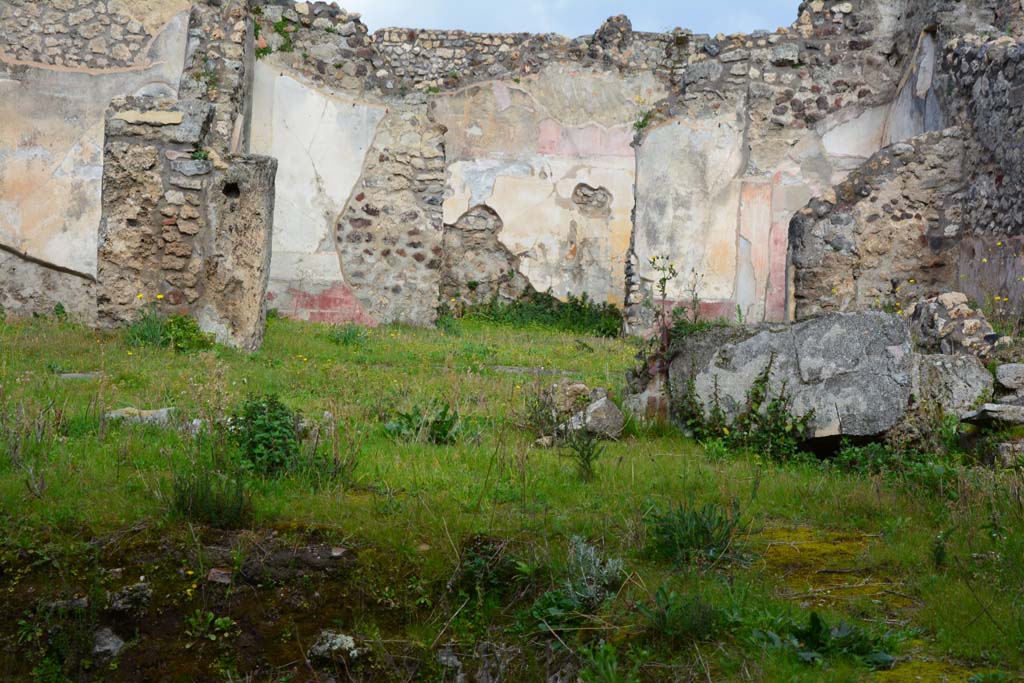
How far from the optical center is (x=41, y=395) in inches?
222

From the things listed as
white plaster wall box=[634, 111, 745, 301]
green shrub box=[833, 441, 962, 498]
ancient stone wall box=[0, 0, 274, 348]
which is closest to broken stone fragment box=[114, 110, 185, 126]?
ancient stone wall box=[0, 0, 274, 348]

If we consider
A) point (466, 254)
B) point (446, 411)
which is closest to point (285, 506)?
point (446, 411)

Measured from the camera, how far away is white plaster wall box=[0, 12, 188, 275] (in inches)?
459

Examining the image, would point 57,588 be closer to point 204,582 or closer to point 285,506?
point 204,582

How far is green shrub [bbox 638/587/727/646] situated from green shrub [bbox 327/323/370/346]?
6.39 meters

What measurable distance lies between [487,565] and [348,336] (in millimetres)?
6068

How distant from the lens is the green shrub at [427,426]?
Answer: 555 centimetres

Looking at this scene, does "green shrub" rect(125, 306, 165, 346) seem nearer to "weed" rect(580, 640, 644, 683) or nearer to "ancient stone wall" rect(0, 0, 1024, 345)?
"ancient stone wall" rect(0, 0, 1024, 345)

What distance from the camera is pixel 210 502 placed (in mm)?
3922

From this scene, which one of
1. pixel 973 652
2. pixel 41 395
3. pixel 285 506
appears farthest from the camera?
pixel 41 395

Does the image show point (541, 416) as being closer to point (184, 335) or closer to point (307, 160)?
point (184, 335)

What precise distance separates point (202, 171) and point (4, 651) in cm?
550

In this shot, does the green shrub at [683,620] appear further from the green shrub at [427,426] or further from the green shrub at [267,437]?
the green shrub at [427,426]

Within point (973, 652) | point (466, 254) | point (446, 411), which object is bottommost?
point (973, 652)
